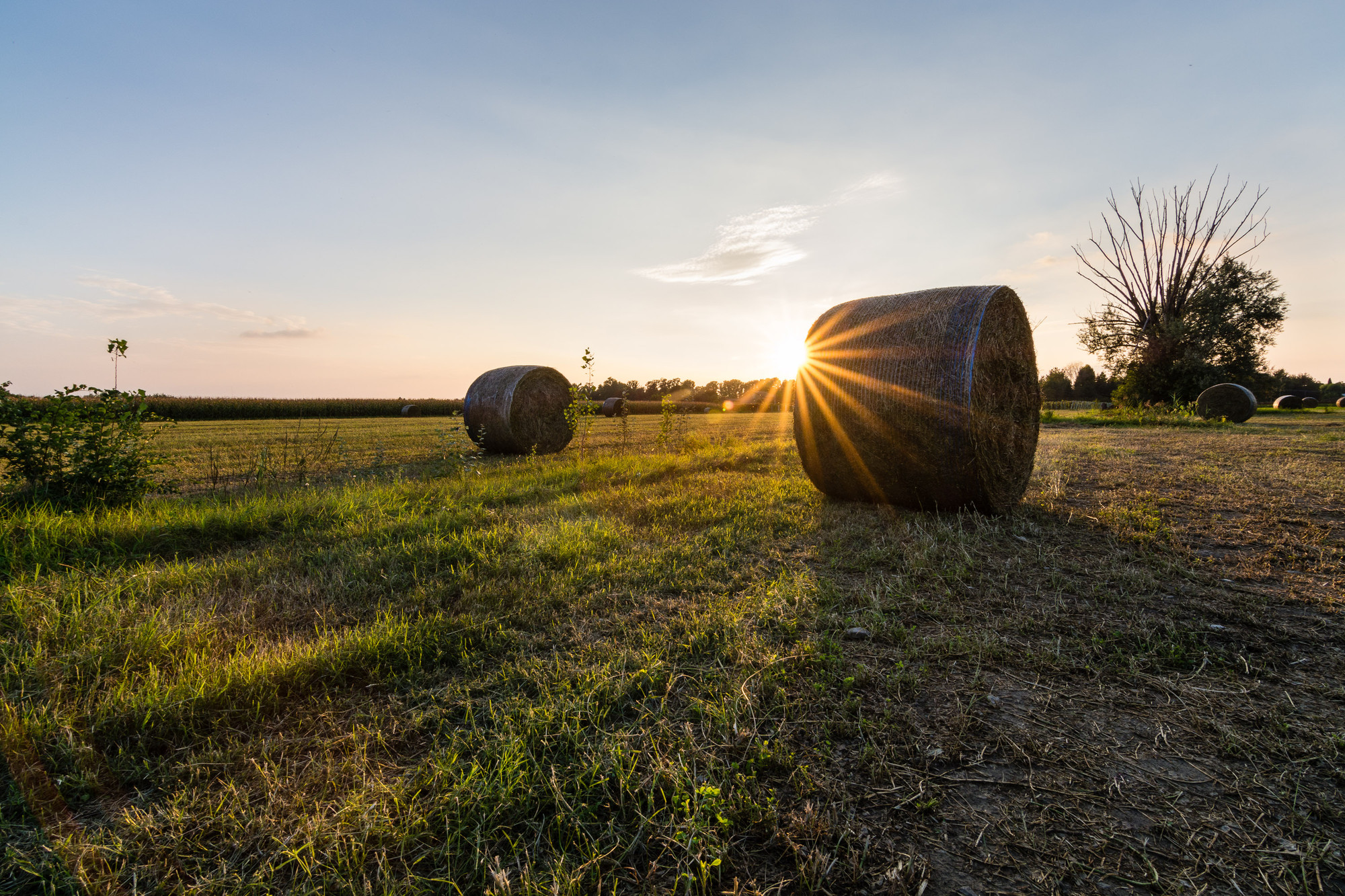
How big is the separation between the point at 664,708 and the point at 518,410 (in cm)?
1006

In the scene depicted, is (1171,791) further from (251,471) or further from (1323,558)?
(251,471)

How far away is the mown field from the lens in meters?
1.54

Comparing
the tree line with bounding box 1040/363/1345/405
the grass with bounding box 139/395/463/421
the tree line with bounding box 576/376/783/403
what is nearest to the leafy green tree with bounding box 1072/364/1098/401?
the tree line with bounding box 1040/363/1345/405

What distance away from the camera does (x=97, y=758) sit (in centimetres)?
192

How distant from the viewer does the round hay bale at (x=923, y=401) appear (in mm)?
5059

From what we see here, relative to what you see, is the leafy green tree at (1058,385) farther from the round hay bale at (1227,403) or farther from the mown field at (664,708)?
the mown field at (664,708)

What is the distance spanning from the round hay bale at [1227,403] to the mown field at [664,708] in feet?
72.0

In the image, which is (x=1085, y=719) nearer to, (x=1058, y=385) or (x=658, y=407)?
(x=658, y=407)

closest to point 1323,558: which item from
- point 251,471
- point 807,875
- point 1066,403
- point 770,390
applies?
point 807,875

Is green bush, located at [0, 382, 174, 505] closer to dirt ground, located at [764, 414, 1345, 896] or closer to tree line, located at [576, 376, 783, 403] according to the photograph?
dirt ground, located at [764, 414, 1345, 896]

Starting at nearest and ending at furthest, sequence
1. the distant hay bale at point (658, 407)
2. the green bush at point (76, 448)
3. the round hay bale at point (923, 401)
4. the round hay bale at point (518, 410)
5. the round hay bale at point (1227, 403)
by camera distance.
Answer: the green bush at point (76, 448)
the round hay bale at point (923, 401)
the round hay bale at point (518, 410)
the round hay bale at point (1227, 403)
the distant hay bale at point (658, 407)

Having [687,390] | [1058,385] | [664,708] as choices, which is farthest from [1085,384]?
[664,708]

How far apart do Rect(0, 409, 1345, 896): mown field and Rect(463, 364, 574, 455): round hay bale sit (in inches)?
272

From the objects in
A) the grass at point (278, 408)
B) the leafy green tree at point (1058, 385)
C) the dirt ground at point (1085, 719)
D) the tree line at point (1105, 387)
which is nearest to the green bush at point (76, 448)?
the dirt ground at point (1085, 719)
